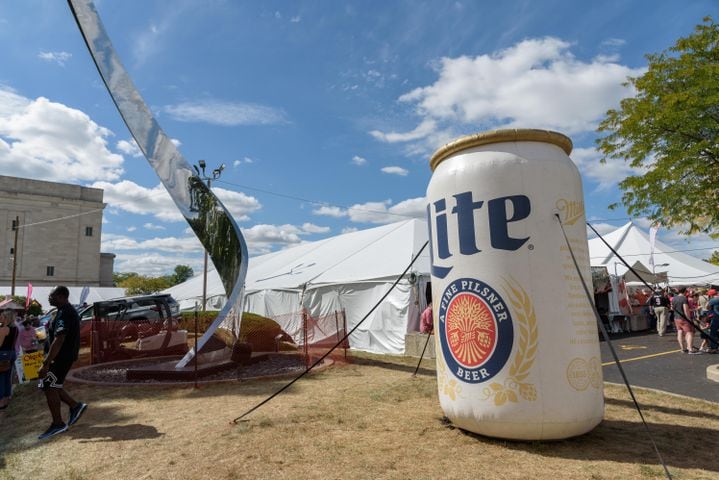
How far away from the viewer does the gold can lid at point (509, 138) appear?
461 cm

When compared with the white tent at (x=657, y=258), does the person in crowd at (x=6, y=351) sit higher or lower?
lower

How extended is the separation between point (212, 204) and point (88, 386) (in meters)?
4.20

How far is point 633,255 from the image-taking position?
25.9 metres

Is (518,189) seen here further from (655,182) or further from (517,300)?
(655,182)

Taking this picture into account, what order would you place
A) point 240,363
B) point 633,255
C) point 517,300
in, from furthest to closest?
point 633,255, point 240,363, point 517,300

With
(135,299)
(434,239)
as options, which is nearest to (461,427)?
(434,239)

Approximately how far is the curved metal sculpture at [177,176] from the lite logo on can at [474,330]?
5.19m

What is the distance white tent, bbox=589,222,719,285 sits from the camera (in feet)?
78.8

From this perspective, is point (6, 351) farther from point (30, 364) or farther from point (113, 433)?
point (113, 433)

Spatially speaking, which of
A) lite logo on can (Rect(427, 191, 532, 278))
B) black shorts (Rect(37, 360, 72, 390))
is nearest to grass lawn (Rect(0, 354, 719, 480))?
black shorts (Rect(37, 360, 72, 390))

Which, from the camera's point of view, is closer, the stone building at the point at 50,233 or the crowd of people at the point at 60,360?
the crowd of people at the point at 60,360

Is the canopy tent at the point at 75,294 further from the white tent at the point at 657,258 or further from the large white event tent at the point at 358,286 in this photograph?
the white tent at the point at 657,258

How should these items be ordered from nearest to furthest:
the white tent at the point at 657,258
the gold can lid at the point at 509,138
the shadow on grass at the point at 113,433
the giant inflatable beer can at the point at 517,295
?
1. the giant inflatable beer can at the point at 517,295
2. the gold can lid at the point at 509,138
3. the shadow on grass at the point at 113,433
4. the white tent at the point at 657,258

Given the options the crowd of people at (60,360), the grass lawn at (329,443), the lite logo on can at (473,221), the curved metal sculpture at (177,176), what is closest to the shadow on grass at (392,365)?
the grass lawn at (329,443)
